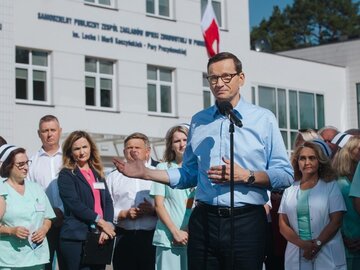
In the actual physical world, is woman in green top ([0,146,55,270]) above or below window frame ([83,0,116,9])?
below

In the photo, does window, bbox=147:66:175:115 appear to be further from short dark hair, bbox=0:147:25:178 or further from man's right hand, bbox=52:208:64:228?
short dark hair, bbox=0:147:25:178

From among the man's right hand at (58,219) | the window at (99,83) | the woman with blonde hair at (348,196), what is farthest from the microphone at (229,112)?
the window at (99,83)

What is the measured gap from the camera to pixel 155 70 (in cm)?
2800

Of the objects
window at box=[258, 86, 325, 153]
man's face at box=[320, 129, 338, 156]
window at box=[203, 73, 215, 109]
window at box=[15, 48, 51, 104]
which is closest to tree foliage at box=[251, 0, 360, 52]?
window at box=[258, 86, 325, 153]

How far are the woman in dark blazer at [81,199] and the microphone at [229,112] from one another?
3.51 m

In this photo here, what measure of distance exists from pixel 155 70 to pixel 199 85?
1846 mm

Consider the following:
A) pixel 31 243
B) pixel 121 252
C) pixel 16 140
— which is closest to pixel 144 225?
pixel 121 252

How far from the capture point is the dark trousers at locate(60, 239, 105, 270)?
8266mm

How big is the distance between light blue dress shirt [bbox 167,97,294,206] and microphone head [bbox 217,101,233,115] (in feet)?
0.63

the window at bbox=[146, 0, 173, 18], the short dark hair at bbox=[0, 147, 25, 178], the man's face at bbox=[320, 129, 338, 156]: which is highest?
the window at bbox=[146, 0, 173, 18]

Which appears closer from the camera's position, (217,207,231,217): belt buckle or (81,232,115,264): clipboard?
(217,207,231,217): belt buckle

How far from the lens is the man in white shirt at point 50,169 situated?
8.79 meters

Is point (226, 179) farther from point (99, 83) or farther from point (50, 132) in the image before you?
point (99, 83)

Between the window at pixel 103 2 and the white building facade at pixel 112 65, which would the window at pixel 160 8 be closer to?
the white building facade at pixel 112 65
